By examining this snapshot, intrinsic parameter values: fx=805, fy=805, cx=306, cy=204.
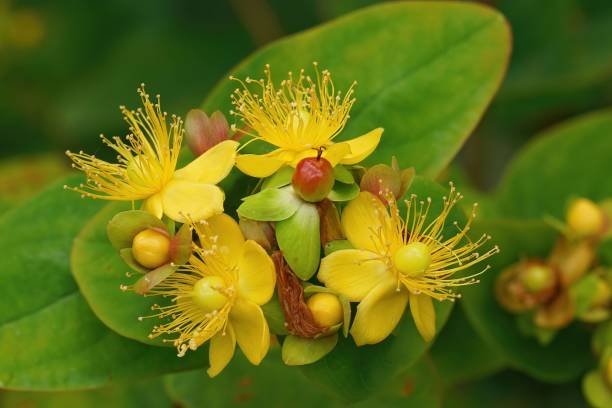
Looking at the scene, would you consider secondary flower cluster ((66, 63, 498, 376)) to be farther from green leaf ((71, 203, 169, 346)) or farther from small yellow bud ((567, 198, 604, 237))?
small yellow bud ((567, 198, 604, 237))

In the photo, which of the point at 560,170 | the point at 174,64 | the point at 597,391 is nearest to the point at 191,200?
the point at 597,391

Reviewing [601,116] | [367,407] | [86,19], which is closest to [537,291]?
[367,407]

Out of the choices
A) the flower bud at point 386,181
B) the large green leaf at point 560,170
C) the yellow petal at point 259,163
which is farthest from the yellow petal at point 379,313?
the large green leaf at point 560,170

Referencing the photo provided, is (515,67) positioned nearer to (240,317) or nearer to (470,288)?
(470,288)

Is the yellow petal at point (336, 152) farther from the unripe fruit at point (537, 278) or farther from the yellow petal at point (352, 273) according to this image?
the unripe fruit at point (537, 278)

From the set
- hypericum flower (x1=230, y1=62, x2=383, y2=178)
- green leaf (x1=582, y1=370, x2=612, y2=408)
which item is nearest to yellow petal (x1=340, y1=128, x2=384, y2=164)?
hypericum flower (x1=230, y1=62, x2=383, y2=178)

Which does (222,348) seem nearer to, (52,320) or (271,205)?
(271,205)
